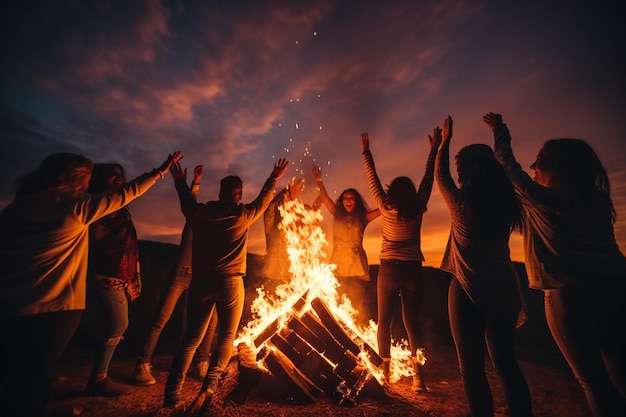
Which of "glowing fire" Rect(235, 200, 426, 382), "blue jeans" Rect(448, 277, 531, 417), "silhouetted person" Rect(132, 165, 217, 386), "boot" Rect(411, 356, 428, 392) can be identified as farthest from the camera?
"glowing fire" Rect(235, 200, 426, 382)

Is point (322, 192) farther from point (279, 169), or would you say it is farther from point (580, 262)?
point (580, 262)

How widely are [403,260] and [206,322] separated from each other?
2977 millimetres

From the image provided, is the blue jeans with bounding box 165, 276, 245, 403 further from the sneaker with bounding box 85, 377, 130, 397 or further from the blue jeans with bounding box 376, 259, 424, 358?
the blue jeans with bounding box 376, 259, 424, 358

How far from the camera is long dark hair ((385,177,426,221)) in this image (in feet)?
15.0

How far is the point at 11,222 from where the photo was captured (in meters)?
2.51

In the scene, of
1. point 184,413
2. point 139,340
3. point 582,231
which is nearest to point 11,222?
point 184,413

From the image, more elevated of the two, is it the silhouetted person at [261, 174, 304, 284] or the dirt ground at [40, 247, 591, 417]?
the silhouetted person at [261, 174, 304, 284]

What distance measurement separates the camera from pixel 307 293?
16.0 feet

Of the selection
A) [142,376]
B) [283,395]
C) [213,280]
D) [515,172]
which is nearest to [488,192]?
[515,172]

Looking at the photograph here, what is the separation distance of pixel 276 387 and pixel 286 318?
37.1 inches

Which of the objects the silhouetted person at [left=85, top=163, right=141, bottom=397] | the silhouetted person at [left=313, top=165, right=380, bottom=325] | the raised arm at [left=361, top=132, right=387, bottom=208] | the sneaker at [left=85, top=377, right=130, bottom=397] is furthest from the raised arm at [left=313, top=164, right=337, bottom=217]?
the sneaker at [left=85, top=377, right=130, bottom=397]

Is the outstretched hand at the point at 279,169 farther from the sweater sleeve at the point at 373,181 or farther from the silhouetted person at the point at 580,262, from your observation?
the silhouetted person at the point at 580,262

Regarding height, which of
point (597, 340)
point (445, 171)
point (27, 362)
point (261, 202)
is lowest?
point (27, 362)

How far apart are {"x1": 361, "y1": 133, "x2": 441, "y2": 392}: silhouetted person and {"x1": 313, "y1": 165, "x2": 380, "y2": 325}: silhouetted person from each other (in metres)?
1.35
